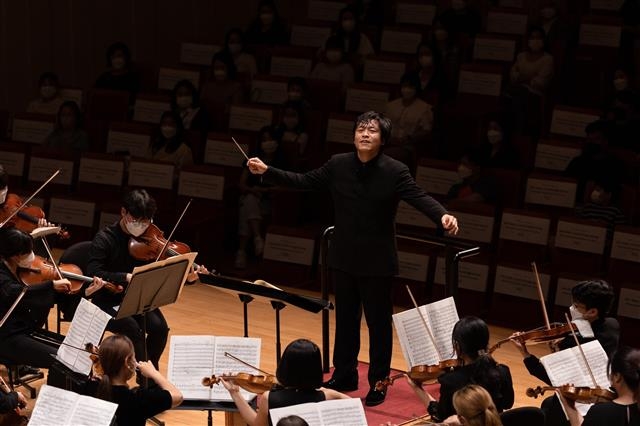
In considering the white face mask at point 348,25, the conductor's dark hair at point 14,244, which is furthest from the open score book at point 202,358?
the white face mask at point 348,25

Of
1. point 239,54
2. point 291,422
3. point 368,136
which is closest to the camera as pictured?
point 291,422

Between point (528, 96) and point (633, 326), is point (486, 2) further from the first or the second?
point (633, 326)

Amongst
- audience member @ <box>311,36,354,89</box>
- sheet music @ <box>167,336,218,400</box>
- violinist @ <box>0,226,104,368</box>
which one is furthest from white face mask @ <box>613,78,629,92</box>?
sheet music @ <box>167,336,218,400</box>

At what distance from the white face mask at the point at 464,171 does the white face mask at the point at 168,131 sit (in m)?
2.02

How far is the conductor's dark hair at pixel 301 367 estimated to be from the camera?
3.77 m

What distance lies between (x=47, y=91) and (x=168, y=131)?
1332mm

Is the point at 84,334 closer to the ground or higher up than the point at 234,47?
closer to the ground

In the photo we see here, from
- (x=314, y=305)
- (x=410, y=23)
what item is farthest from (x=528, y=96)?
(x=314, y=305)

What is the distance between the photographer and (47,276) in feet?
16.3

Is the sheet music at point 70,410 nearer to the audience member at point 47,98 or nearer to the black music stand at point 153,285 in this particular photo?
the black music stand at point 153,285

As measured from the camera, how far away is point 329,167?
16.4 ft

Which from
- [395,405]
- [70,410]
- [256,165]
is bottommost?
[395,405]

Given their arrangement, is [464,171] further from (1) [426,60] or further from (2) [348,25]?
(2) [348,25]

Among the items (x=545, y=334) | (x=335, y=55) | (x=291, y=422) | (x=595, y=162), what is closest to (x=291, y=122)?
(x=335, y=55)
